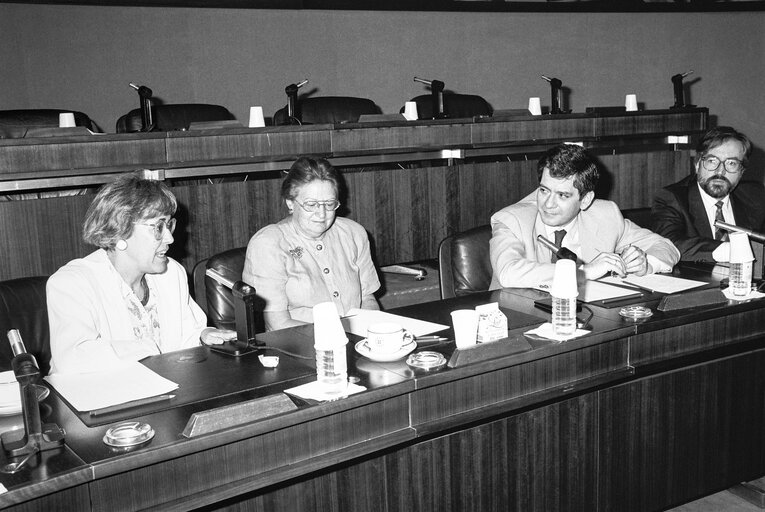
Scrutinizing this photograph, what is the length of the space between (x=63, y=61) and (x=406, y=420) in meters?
4.38

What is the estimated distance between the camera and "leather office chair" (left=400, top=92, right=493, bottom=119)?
16.5 ft

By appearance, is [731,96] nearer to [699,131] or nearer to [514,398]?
[699,131]

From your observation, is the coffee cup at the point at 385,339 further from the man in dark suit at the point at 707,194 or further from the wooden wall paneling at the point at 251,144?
the man in dark suit at the point at 707,194

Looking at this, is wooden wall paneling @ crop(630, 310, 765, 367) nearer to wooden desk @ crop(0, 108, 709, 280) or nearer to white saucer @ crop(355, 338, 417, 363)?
white saucer @ crop(355, 338, 417, 363)

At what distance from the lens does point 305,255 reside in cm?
271

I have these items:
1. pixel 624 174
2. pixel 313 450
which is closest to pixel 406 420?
pixel 313 450

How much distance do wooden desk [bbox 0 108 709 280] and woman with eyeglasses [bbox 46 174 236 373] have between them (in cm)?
69

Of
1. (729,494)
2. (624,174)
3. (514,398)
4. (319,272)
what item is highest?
(624,174)

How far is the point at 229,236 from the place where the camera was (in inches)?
122

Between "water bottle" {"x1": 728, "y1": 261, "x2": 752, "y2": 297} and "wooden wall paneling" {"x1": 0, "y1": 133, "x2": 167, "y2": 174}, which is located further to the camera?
"wooden wall paneling" {"x1": 0, "y1": 133, "x2": 167, "y2": 174}

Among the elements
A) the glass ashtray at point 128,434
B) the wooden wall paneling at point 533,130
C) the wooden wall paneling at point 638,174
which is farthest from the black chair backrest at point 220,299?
the wooden wall paneling at point 638,174

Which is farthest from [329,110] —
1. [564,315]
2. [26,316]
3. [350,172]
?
[564,315]

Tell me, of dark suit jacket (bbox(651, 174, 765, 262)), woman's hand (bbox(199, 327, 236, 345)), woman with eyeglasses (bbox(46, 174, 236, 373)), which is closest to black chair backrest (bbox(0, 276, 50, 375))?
woman with eyeglasses (bbox(46, 174, 236, 373))

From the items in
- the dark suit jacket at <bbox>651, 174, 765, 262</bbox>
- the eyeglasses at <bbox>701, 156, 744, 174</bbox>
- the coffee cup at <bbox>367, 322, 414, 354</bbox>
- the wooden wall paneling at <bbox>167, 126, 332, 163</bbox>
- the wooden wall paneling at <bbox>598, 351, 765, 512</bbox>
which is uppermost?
the wooden wall paneling at <bbox>167, 126, 332, 163</bbox>
